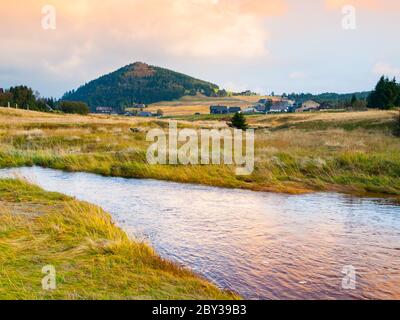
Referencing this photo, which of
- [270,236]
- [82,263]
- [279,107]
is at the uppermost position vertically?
[279,107]

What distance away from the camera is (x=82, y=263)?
27.4ft

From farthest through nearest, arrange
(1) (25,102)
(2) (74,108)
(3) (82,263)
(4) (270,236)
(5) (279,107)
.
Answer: (5) (279,107)
(2) (74,108)
(1) (25,102)
(4) (270,236)
(3) (82,263)

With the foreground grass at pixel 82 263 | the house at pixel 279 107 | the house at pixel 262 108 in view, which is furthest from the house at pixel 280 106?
the foreground grass at pixel 82 263

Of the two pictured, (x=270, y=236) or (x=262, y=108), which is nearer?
(x=270, y=236)

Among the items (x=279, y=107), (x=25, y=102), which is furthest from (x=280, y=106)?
(x=25, y=102)

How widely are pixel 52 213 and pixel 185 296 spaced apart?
6.74 m

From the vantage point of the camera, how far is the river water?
8.21 m

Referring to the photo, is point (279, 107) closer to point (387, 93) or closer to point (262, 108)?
point (262, 108)

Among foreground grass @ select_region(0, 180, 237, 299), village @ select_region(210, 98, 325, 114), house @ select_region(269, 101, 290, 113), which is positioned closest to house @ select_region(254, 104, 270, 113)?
village @ select_region(210, 98, 325, 114)

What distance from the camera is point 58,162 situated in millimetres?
26125

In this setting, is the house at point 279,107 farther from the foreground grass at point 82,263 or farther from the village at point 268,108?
the foreground grass at point 82,263

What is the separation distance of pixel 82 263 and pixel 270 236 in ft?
17.1
